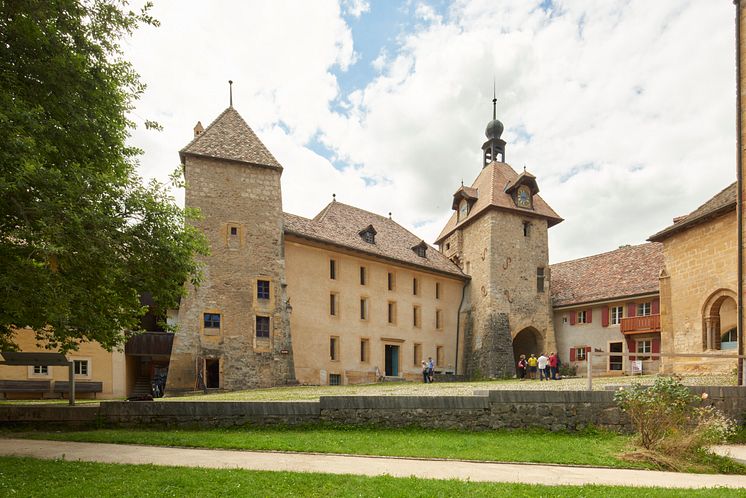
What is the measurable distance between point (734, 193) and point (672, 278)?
15.2ft

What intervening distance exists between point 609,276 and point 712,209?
51.1ft

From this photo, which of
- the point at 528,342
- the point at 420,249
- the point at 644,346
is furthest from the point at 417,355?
the point at 644,346

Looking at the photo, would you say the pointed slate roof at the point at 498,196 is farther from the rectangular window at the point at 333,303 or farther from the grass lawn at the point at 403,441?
the grass lawn at the point at 403,441

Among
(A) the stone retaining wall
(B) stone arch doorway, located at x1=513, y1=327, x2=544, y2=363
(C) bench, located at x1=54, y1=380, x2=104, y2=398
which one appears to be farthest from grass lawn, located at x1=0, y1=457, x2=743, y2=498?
(B) stone arch doorway, located at x1=513, y1=327, x2=544, y2=363

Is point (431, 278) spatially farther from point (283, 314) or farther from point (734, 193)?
point (734, 193)

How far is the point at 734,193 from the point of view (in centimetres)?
1812

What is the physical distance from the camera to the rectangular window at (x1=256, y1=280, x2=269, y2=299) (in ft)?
79.8

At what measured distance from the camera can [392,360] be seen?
30875mm

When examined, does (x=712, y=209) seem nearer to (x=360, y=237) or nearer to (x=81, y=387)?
(x=360, y=237)

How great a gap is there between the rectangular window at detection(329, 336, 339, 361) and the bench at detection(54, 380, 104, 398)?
1164cm

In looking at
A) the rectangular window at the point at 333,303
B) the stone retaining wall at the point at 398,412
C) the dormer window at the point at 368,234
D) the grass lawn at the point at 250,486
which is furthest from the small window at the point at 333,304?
the grass lawn at the point at 250,486

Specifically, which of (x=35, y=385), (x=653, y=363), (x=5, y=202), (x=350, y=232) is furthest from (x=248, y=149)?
(x=653, y=363)

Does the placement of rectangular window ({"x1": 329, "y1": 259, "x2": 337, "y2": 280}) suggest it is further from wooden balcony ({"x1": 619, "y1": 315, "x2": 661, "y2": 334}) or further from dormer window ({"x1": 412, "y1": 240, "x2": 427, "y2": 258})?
wooden balcony ({"x1": 619, "y1": 315, "x2": 661, "y2": 334})

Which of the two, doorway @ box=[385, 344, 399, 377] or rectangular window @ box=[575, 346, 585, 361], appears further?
rectangular window @ box=[575, 346, 585, 361]
